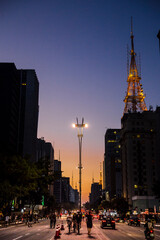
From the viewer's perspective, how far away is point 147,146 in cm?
15875

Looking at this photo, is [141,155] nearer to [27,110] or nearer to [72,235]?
[27,110]

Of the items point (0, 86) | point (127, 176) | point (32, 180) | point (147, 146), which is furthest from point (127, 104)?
point (32, 180)

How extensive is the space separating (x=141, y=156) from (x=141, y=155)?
21.2 inches

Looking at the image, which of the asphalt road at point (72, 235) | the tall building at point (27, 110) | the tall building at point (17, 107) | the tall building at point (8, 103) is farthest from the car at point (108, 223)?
the tall building at point (27, 110)

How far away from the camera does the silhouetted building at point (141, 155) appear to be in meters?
149

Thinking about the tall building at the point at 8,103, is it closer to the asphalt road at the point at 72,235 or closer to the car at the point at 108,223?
the car at the point at 108,223

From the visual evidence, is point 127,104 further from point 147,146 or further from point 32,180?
point 32,180

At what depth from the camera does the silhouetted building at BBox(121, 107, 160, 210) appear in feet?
488

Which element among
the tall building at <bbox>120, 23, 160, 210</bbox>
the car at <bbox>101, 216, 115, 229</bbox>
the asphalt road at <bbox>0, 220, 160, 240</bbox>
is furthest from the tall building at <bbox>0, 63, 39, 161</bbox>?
the asphalt road at <bbox>0, 220, 160, 240</bbox>

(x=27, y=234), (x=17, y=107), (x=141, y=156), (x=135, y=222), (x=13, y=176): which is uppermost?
(x=17, y=107)

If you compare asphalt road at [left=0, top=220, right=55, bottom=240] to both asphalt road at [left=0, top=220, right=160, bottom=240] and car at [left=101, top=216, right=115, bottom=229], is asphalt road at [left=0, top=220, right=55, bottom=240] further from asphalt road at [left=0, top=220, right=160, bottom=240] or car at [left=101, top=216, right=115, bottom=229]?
car at [left=101, top=216, right=115, bottom=229]

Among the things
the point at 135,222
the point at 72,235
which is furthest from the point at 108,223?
the point at 72,235

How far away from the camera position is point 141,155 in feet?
512

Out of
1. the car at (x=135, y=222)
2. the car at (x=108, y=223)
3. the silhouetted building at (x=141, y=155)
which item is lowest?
the car at (x=135, y=222)
